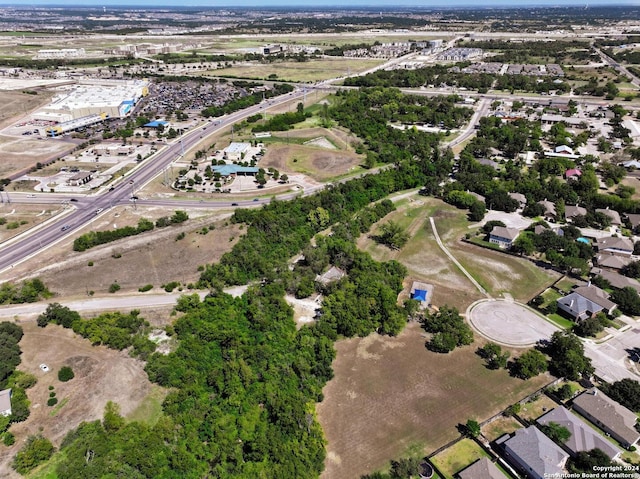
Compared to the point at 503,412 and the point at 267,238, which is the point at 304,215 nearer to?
the point at 267,238

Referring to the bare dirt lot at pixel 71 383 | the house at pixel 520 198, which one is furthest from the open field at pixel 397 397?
the house at pixel 520 198

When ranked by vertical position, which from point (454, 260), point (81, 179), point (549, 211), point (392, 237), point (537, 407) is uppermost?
point (81, 179)

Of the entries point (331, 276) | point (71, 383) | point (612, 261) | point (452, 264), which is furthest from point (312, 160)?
point (71, 383)

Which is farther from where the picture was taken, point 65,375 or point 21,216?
point 21,216

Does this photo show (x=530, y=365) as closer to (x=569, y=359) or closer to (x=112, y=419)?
(x=569, y=359)

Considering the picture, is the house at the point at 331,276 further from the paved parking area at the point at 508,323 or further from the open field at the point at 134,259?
the paved parking area at the point at 508,323

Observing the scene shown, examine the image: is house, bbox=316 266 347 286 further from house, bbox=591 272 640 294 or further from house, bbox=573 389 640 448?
house, bbox=591 272 640 294
